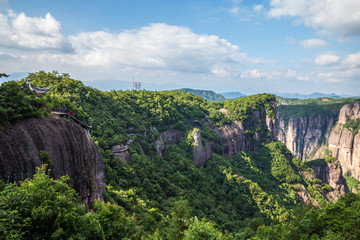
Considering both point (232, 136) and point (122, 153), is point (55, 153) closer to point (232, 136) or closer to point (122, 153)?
point (122, 153)

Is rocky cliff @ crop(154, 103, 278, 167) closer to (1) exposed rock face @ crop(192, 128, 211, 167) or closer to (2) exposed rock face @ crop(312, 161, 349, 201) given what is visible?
(1) exposed rock face @ crop(192, 128, 211, 167)

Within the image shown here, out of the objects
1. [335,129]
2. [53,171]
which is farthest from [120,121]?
[335,129]

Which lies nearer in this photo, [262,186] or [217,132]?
[262,186]

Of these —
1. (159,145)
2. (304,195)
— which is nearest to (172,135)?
(159,145)

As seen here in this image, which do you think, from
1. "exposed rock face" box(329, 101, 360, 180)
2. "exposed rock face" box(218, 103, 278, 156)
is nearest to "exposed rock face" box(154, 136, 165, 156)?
"exposed rock face" box(218, 103, 278, 156)

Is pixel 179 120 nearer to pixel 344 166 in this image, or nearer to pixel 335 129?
pixel 344 166

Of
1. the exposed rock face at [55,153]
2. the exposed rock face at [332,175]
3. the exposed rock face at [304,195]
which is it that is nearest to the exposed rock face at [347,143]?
the exposed rock face at [332,175]

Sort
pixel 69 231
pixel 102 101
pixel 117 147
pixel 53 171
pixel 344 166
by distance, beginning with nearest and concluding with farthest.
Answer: pixel 69 231 < pixel 53 171 < pixel 117 147 < pixel 102 101 < pixel 344 166

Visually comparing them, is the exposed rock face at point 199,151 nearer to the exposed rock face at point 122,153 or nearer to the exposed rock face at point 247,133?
the exposed rock face at point 247,133
